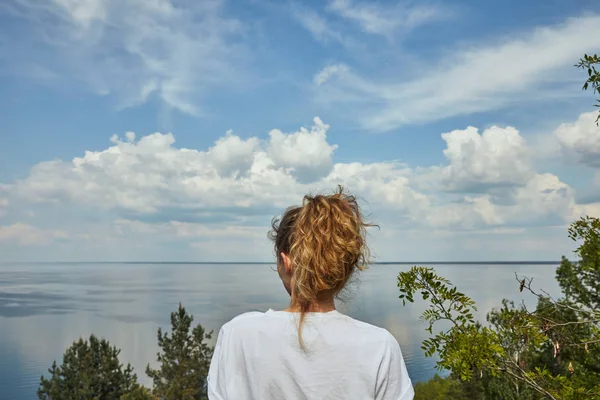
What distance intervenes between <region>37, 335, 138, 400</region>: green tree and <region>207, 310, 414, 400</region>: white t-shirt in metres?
22.7

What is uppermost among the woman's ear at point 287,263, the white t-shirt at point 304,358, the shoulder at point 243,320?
the woman's ear at point 287,263

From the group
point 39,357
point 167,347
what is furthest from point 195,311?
point 167,347

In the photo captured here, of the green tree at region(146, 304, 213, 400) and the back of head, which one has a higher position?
the back of head

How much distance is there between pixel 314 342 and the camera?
1.61m

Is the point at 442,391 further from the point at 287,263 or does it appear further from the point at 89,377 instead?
the point at 287,263

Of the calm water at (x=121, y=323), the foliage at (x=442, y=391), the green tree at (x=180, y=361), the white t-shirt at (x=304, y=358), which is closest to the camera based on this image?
the white t-shirt at (x=304, y=358)

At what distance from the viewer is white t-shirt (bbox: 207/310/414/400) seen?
5.27ft

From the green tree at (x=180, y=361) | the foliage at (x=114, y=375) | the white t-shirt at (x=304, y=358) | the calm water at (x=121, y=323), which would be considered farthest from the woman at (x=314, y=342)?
the calm water at (x=121, y=323)

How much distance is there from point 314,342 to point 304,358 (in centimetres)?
6

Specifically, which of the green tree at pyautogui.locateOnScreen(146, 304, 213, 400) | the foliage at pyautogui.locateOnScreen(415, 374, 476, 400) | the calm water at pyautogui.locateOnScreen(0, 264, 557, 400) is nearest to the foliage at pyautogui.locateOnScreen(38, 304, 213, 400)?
the green tree at pyautogui.locateOnScreen(146, 304, 213, 400)

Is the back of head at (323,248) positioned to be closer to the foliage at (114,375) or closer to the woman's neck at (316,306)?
the woman's neck at (316,306)

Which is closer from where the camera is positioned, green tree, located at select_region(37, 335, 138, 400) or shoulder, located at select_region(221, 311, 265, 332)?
shoulder, located at select_region(221, 311, 265, 332)

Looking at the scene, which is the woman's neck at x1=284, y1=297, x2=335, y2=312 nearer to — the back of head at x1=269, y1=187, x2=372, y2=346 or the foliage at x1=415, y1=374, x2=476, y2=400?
the back of head at x1=269, y1=187, x2=372, y2=346

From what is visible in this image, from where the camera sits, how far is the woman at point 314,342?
63.2 inches
